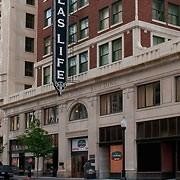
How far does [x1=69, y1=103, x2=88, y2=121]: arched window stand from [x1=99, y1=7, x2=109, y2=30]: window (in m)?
8.17

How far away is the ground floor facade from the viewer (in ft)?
128

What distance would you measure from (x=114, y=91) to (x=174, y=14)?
31.3 feet

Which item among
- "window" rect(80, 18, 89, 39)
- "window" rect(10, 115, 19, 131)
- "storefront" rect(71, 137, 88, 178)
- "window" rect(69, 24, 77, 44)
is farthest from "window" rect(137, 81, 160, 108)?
"window" rect(10, 115, 19, 131)

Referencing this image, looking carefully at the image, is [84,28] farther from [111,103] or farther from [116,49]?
[111,103]

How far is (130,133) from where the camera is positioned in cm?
4247

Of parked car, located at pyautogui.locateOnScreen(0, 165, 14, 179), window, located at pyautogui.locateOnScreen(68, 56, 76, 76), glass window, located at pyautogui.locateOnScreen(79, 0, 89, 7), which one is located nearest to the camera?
parked car, located at pyautogui.locateOnScreen(0, 165, 14, 179)

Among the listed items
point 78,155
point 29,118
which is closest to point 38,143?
point 78,155

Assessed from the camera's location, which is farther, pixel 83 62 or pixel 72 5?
pixel 72 5

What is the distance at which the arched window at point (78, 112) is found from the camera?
49.4 m

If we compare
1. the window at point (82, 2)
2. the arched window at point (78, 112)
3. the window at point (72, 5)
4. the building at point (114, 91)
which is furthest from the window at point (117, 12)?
the arched window at point (78, 112)

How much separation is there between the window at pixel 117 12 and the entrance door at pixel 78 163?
44.2 ft

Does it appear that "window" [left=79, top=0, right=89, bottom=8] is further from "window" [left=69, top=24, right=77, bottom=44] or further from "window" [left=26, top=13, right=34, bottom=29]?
"window" [left=26, top=13, right=34, bottom=29]

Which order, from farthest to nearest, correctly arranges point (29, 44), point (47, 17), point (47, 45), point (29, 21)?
point (29, 21)
point (29, 44)
point (47, 17)
point (47, 45)

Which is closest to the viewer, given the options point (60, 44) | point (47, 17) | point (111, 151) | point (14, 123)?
point (111, 151)
